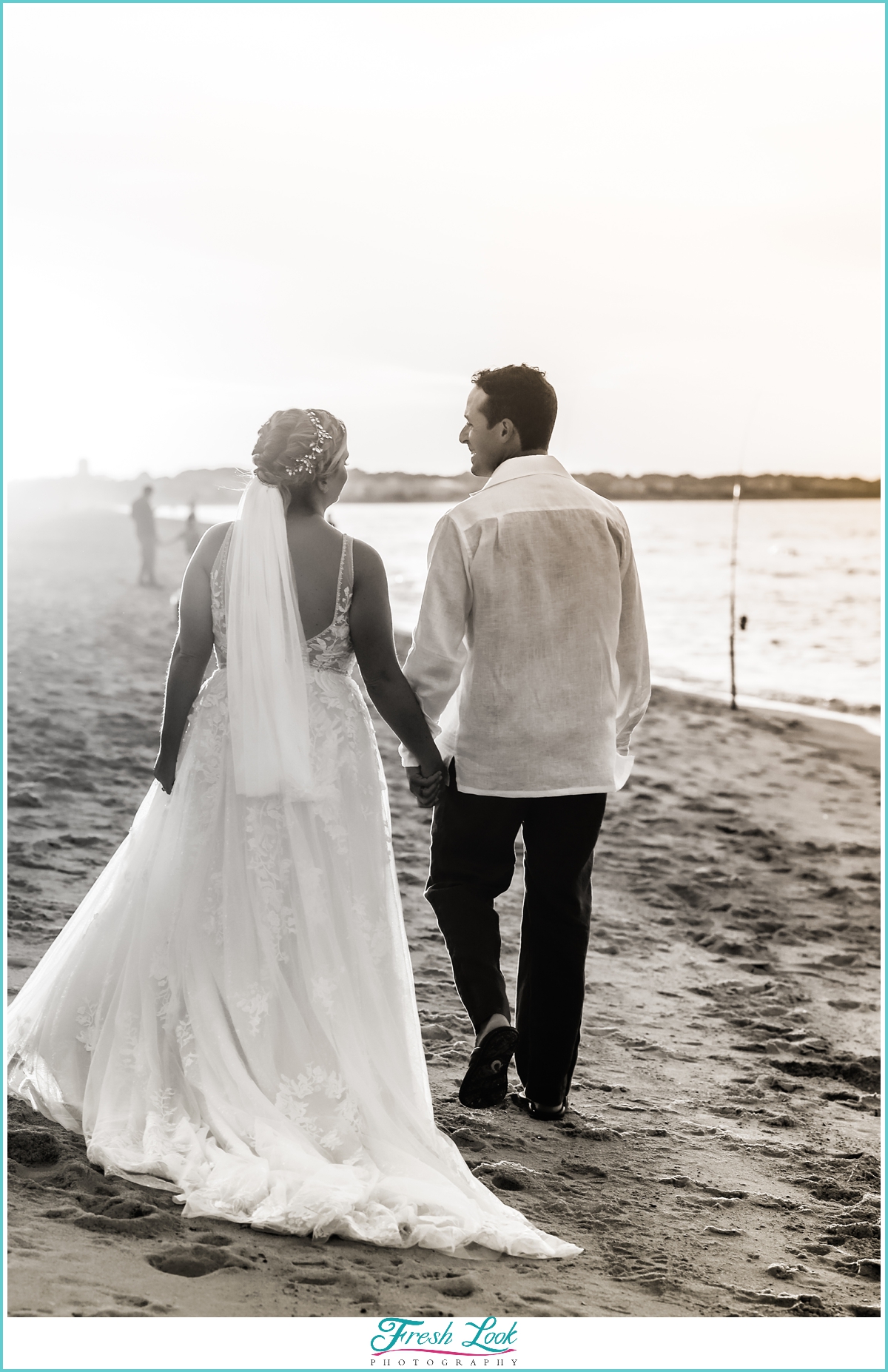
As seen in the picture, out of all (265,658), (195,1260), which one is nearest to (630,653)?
(265,658)

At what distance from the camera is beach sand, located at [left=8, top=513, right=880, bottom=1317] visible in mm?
2279

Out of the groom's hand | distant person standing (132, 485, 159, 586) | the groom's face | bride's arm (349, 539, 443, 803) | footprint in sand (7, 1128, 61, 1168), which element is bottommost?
footprint in sand (7, 1128, 61, 1168)

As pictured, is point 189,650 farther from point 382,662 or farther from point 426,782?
point 426,782

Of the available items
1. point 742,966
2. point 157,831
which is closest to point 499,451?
point 157,831

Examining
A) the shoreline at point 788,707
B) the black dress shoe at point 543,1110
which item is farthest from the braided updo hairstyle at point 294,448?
the shoreline at point 788,707

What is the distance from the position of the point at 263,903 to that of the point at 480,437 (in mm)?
1395

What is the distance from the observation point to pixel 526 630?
3.13 metres

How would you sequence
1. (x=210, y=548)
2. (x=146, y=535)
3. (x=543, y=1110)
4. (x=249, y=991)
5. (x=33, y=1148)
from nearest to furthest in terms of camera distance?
1. (x=33, y=1148)
2. (x=249, y=991)
3. (x=210, y=548)
4. (x=543, y=1110)
5. (x=146, y=535)

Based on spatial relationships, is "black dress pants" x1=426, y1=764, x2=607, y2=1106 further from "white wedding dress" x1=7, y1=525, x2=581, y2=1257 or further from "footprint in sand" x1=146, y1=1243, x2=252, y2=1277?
"footprint in sand" x1=146, y1=1243, x2=252, y2=1277

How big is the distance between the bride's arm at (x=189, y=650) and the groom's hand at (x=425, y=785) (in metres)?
0.62

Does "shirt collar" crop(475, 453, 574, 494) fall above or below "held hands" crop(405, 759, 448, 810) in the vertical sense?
above

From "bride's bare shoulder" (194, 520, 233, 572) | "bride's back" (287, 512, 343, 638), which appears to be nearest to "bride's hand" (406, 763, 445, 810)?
"bride's back" (287, 512, 343, 638)

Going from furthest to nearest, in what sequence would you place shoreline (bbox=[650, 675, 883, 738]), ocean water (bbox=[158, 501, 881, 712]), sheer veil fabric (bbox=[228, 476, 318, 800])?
ocean water (bbox=[158, 501, 881, 712])
shoreline (bbox=[650, 675, 883, 738])
sheer veil fabric (bbox=[228, 476, 318, 800])

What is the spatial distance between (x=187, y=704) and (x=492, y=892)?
1.00 m
